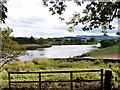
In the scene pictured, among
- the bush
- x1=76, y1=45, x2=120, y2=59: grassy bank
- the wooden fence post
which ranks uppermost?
the bush

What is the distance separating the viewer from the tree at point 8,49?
7425 mm

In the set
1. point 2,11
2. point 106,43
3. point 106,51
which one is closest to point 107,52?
point 106,51

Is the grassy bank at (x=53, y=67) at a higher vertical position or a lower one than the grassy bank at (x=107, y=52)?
lower

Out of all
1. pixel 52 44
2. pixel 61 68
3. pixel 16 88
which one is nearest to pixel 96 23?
pixel 52 44

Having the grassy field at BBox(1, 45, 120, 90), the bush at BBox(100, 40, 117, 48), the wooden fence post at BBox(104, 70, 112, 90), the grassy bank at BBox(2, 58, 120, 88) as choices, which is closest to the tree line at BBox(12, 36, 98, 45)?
the bush at BBox(100, 40, 117, 48)

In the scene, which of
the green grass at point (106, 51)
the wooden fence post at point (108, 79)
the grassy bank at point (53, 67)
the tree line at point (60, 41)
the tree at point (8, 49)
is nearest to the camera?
the wooden fence post at point (108, 79)

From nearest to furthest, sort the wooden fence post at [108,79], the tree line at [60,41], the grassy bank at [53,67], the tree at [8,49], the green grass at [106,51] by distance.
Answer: the wooden fence post at [108,79], the green grass at [106,51], the tree line at [60,41], the tree at [8,49], the grassy bank at [53,67]

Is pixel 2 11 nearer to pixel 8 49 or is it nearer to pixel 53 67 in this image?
pixel 8 49

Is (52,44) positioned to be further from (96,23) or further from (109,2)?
(109,2)

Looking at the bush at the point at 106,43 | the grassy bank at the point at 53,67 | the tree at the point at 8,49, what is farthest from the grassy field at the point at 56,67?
the bush at the point at 106,43

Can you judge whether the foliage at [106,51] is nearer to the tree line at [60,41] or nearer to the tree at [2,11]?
the tree line at [60,41]

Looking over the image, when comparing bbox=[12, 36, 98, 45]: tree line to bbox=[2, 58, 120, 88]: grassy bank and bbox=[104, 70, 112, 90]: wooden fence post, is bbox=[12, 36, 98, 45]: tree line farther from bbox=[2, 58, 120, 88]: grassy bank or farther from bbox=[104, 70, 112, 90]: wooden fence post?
bbox=[104, 70, 112, 90]: wooden fence post

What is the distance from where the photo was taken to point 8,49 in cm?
772

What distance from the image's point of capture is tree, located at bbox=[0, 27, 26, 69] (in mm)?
7425
